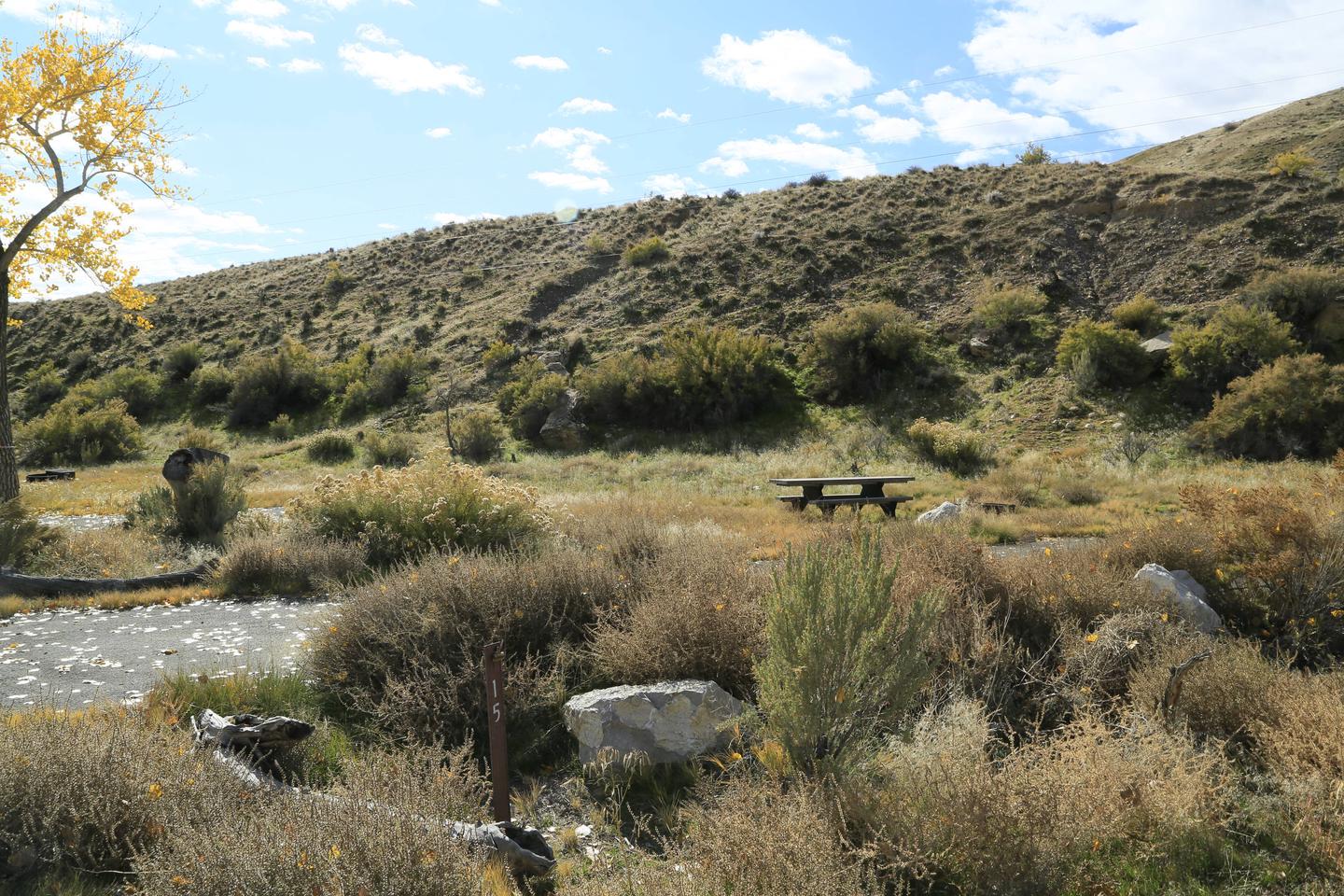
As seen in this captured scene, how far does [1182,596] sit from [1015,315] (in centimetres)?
2231

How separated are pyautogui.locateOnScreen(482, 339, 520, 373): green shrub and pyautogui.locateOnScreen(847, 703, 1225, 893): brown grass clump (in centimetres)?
2981

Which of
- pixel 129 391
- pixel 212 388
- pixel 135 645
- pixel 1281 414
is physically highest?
pixel 129 391

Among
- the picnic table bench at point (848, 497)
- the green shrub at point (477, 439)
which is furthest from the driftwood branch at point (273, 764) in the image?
the green shrub at point (477, 439)

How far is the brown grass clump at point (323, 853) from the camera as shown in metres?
2.72

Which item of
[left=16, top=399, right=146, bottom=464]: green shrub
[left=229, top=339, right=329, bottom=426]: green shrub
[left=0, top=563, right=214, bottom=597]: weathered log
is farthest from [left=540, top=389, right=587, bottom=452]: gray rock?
[left=0, top=563, right=214, bottom=597]: weathered log

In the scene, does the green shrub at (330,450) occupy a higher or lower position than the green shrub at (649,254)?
lower

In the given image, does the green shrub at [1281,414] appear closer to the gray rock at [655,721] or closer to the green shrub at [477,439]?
the gray rock at [655,721]

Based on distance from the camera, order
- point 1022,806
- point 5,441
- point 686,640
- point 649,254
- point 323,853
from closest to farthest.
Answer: point 323,853, point 1022,806, point 686,640, point 5,441, point 649,254

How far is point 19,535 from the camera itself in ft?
33.3

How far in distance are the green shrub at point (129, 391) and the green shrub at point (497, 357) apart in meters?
→ 15.5

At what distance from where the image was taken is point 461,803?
12.4 feet

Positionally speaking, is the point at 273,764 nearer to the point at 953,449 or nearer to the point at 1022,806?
the point at 1022,806

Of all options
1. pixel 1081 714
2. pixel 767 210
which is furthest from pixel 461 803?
pixel 767 210

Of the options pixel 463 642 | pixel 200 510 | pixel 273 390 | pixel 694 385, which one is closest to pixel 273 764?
pixel 463 642
